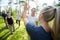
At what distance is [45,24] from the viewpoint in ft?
3.26

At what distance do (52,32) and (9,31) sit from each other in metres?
0.87

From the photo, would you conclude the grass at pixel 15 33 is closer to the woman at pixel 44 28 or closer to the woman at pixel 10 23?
the woman at pixel 10 23

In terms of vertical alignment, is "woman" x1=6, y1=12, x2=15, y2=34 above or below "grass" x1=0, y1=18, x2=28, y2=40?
above

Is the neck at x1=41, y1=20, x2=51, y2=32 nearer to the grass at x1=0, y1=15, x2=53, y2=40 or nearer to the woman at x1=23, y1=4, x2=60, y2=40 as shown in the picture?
the woman at x1=23, y1=4, x2=60, y2=40

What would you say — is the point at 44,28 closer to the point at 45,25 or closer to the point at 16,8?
the point at 45,25

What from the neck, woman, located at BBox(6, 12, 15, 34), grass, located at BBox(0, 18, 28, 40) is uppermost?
the neck

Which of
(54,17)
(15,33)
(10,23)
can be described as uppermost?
(54,17)

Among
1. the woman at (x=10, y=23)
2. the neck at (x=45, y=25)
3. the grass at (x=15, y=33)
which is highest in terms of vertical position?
the neck at (x=45, y=25)

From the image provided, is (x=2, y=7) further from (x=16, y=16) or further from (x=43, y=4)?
(x=43, y=4)

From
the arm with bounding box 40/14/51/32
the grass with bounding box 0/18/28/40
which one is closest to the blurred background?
the grass with bounding box 0/18/28/40

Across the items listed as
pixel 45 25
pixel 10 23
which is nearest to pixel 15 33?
pixel 10 23

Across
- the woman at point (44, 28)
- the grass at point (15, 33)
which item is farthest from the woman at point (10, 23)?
the woman at point (44, 28)

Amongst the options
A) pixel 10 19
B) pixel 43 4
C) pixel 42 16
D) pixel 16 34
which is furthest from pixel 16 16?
pixel 42 16

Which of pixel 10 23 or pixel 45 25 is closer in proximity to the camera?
pixel 45 25
